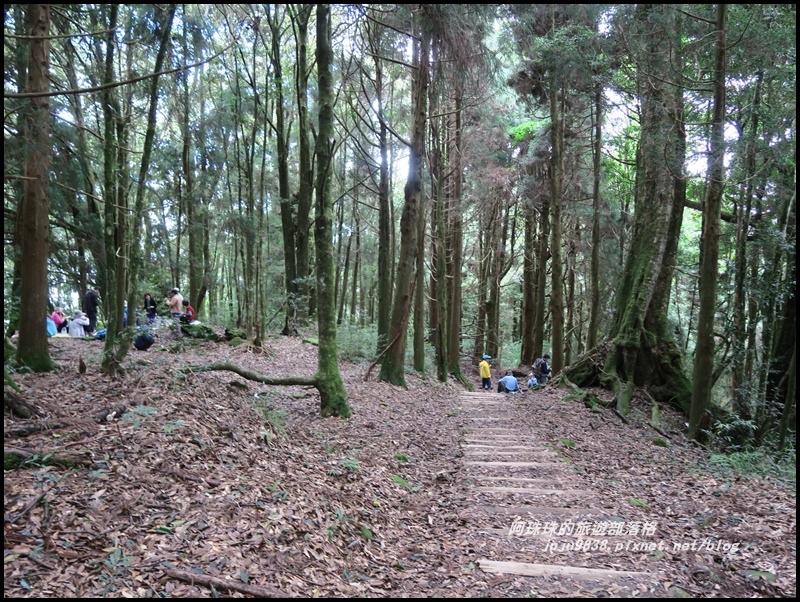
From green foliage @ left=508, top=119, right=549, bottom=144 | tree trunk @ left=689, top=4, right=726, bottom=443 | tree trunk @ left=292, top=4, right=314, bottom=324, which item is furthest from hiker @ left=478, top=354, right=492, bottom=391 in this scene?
tree trunk @ left=689, top=4, right=726, bottom=443

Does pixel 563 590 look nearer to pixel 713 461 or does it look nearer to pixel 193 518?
pixel 193 518

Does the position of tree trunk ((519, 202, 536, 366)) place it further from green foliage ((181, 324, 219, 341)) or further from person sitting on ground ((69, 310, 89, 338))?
person sitting on ground ((69, 310, 89, 338))

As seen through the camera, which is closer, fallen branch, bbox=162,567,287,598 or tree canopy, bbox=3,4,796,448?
fallen branch, bbox=162,567,287,598

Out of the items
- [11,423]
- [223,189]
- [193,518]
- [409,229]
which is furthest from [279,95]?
[193,518]

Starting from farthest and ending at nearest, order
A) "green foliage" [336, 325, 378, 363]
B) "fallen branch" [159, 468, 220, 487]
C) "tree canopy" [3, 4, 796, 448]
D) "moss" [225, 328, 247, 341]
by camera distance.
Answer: "green foliage" [336, 325, 378, 363], "moss" [225, 328, 247, 341], "tree canopy" [3, 4, 796, 448], "fallen branch" [159, 468, 220, 487]

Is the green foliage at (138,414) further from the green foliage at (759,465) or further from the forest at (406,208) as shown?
the green foliage at (759,465)

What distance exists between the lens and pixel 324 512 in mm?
4332

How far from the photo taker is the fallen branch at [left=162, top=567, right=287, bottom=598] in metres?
2.92

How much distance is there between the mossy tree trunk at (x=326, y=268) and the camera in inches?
313

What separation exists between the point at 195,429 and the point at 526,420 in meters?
7.17

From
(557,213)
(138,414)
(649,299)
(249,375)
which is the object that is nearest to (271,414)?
(249,375)

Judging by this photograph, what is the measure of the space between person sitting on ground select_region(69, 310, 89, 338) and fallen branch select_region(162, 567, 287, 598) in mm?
14829

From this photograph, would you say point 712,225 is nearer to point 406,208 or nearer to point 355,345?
point 406,208

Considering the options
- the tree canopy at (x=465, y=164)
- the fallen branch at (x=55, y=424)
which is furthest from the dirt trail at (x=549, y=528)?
the fallen branch at (x=55, y=424)
